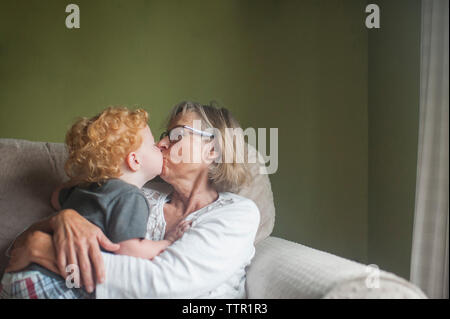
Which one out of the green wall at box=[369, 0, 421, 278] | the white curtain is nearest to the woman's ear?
the white curtain

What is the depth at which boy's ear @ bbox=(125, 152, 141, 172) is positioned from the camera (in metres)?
1.01

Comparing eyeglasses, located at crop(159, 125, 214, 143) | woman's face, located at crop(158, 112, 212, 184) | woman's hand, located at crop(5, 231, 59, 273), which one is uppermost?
eyeglasses, located at crop(159, 125, 214, 143)

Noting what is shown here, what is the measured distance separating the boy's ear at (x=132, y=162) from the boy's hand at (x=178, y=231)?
0.19m

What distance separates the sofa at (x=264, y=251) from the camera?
850 mm

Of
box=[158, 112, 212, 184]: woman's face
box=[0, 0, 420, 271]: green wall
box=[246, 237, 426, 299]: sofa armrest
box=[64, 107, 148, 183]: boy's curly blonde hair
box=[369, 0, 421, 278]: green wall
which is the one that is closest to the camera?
box=[246, 237, 426, 299]: sofa armrest

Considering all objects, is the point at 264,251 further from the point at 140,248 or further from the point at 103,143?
the point at 103,143

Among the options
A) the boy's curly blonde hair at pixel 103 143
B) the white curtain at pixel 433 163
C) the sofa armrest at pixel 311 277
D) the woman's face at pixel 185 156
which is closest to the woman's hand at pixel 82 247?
the boy's curly blonde hair at pixel 103 143

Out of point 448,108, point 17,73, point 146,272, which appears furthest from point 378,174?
point 17,73

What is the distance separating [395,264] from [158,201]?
3.38 feet

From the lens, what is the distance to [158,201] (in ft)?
3.85

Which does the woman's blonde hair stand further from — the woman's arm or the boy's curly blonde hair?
the woman's arm

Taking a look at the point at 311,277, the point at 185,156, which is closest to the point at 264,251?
the point at 311,277

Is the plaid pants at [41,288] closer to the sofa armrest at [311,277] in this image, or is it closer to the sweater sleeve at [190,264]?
the sweater sleeve at [190,264]

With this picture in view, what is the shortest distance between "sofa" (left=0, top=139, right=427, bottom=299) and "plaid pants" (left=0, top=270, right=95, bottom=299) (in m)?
0.26
